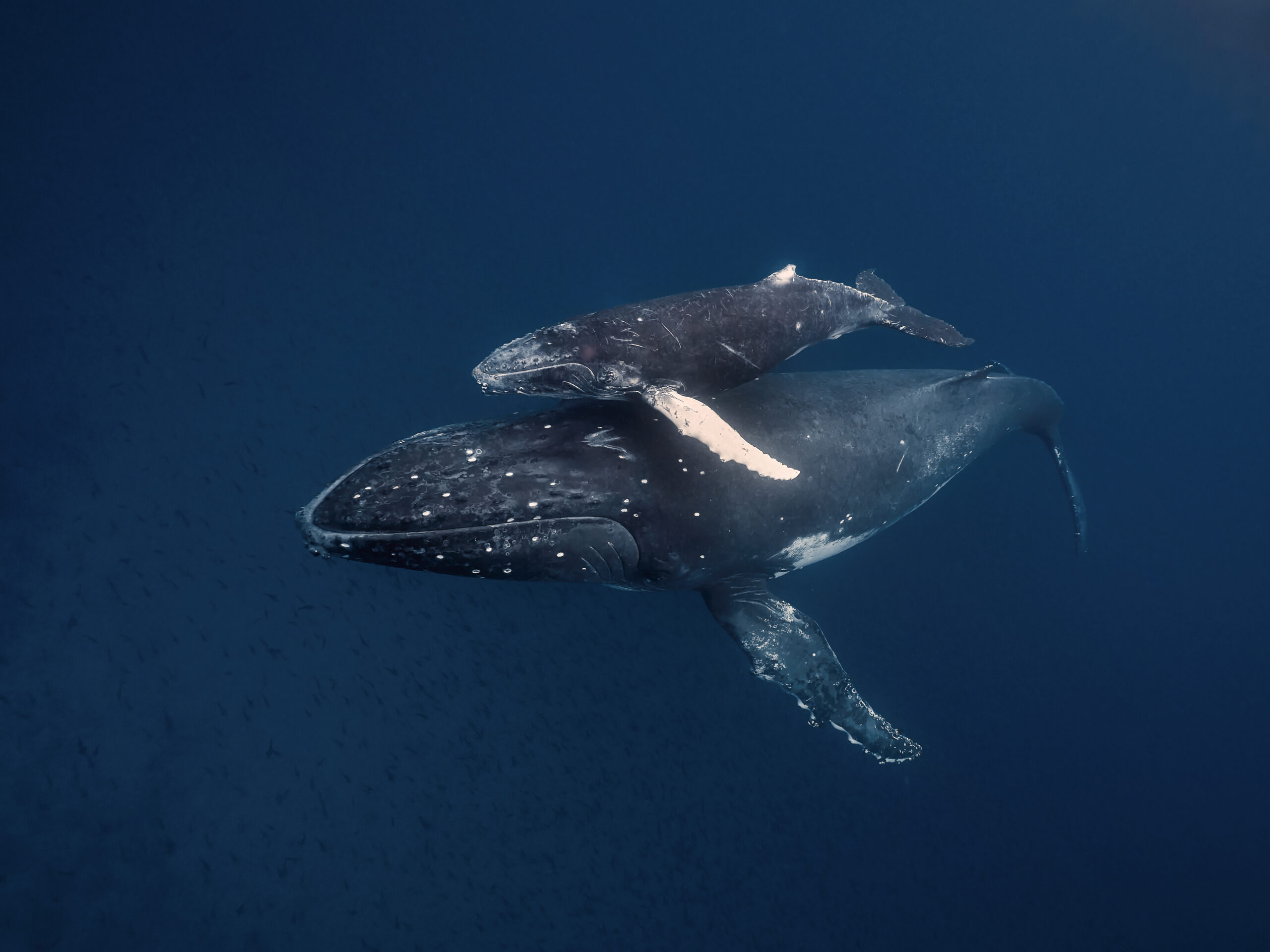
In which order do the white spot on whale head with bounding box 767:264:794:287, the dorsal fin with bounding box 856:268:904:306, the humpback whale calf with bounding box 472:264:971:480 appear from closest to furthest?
1. the humpback whale calf with bounding box 472:264:971:480
2. the white spot on whale head with bounding box 767:264:794:287
3. the dorsal fin with bounding box 856:268:904:306

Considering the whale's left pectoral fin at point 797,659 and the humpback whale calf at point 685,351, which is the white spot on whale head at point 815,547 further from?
the humpback whale calf at point 685,351

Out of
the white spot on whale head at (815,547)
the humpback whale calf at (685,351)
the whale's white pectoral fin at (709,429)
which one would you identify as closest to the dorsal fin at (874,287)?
the humpback whale calf at (685,351)

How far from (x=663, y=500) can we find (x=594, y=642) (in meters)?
4.84

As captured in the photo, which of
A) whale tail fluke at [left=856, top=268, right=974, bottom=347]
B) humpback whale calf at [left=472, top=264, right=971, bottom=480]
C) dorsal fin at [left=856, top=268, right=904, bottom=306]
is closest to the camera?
humpback whale calf at [left=472, top=264, right=971, bottom=480]

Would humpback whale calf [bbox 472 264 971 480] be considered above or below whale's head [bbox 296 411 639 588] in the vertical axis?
above

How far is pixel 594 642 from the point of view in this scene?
1019 centimetres

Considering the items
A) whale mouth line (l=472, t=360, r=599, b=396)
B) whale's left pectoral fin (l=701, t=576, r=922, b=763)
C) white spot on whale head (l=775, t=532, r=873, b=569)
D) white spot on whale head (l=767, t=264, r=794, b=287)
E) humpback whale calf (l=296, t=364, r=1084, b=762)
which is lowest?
whale's left pectoral fin (l=701, t=576, r=922, b=763)

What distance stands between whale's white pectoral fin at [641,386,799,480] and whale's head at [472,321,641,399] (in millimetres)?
391

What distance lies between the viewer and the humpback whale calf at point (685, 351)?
5.25 m

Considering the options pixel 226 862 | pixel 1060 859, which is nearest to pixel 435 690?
pixel 226 862

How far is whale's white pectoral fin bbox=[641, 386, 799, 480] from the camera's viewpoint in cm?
527

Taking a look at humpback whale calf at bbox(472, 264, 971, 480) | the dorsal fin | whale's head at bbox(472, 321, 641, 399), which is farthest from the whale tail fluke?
whale's head at bbox(472, 321, 641, 399)

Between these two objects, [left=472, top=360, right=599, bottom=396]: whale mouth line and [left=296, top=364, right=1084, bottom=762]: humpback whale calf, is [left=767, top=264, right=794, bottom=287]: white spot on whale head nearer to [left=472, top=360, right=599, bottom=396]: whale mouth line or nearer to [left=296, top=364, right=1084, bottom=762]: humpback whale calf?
[left=296, top=364, right=1084, bottom=762]: humpback whale calf

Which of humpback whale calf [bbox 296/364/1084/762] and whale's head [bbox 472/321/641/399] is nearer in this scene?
whale's head [bbox 472/321/641/399]
